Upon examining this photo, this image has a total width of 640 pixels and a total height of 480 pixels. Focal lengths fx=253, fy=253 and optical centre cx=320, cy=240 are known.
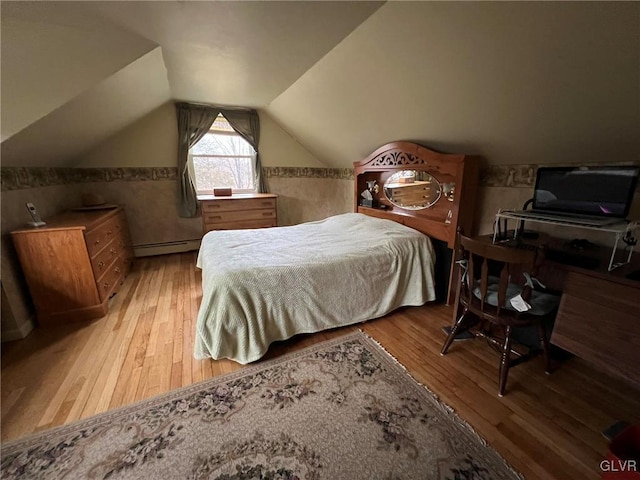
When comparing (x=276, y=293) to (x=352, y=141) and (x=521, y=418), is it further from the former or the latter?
(x=352, y=141)

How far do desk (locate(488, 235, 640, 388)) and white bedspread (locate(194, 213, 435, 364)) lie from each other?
0.98m

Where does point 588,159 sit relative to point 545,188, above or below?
above

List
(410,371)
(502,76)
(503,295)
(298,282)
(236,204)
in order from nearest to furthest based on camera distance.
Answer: (503,295) < (502,76) < (410,371) < (298,282) < (236,204)

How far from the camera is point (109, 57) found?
1.81 meters

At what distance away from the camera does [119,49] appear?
1814 mm

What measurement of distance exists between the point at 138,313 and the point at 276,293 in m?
1.45

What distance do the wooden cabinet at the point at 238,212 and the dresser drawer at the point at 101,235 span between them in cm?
98

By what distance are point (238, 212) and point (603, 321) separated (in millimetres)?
3595

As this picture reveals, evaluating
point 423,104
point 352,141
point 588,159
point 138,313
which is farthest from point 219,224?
point 588,159

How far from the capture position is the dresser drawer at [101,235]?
209 centimetres

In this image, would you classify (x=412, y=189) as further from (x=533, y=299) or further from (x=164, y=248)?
(x=164, y=248)

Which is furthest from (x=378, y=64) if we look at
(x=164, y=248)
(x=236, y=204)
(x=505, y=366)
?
(x=164, y=248)

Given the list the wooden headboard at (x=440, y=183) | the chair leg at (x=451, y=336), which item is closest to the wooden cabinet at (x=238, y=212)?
the wooden headboard at (x=440, y=183)

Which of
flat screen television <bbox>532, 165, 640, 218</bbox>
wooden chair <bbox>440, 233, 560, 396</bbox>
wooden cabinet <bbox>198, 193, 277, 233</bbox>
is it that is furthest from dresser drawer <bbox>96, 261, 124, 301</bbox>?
flat screen television <bbox>532, 165, 640, 218</bbox>
